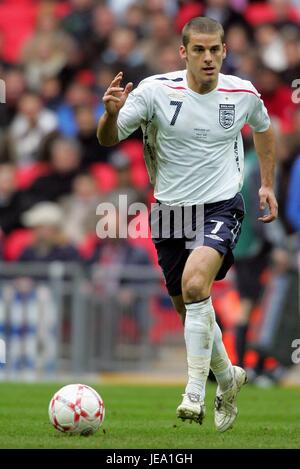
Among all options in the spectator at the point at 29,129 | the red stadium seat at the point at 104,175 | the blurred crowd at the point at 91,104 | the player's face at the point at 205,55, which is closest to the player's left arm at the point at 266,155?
the player's face at the point at 205,55

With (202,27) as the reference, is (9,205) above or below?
below

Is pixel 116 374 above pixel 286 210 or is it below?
below

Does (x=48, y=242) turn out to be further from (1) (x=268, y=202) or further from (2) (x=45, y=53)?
(1) (x=268, y=202)

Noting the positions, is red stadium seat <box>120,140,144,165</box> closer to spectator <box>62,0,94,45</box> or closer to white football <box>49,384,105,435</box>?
spectator <box>62,0,94,45</box>

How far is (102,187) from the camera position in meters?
18.3

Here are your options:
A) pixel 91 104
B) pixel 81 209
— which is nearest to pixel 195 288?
pixel 81 209

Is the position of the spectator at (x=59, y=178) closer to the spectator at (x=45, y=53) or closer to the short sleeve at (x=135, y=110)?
the spectator at (x=45, y=53)

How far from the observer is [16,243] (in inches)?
709

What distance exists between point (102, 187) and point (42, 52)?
3.79m

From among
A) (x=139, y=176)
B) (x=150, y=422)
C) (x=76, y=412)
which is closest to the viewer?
(x=76, y=412)

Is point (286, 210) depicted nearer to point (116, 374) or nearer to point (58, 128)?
point (116, 374)

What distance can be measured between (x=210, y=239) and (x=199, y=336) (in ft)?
2.18

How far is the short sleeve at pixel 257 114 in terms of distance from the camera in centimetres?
869
